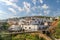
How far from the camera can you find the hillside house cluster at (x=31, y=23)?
2.64 m

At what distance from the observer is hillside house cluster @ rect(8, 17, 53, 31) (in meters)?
2.64

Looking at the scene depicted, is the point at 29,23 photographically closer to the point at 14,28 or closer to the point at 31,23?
the point at 31,23

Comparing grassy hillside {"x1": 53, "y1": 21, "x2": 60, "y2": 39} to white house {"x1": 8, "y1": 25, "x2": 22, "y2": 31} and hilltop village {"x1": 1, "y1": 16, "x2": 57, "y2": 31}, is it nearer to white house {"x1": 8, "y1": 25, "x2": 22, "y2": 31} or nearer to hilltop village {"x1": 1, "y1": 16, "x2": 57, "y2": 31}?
hilltop village {"x1": 1, "y1": 16, "x2": 57, "y2": 31}

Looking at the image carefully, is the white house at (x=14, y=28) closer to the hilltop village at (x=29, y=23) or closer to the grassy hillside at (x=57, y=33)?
the hilltop village at (x=29, y=23)

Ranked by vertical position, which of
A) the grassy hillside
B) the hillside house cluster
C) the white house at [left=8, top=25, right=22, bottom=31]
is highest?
the hillside house cluster

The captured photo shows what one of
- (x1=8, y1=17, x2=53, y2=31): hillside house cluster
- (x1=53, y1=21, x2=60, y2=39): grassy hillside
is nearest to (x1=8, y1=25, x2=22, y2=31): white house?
(x1=8, y1=17, x2=53, y2=31): hillside house cluster

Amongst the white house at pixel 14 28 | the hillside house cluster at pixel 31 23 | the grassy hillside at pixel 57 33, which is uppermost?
the hillside house cluster at pixel 31 23

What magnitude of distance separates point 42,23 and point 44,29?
92mm

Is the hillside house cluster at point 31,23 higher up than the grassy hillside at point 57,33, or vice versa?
the hillside house cluster at point 31,23

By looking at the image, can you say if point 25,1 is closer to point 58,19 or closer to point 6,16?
point 6,16

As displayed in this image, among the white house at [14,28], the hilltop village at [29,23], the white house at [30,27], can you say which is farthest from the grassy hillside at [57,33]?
the white house at [14,28]

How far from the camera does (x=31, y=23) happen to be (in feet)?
8.71

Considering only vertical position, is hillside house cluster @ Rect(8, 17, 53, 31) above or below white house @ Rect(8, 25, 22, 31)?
above

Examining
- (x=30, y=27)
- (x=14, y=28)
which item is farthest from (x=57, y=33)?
(x=14, y=28)
